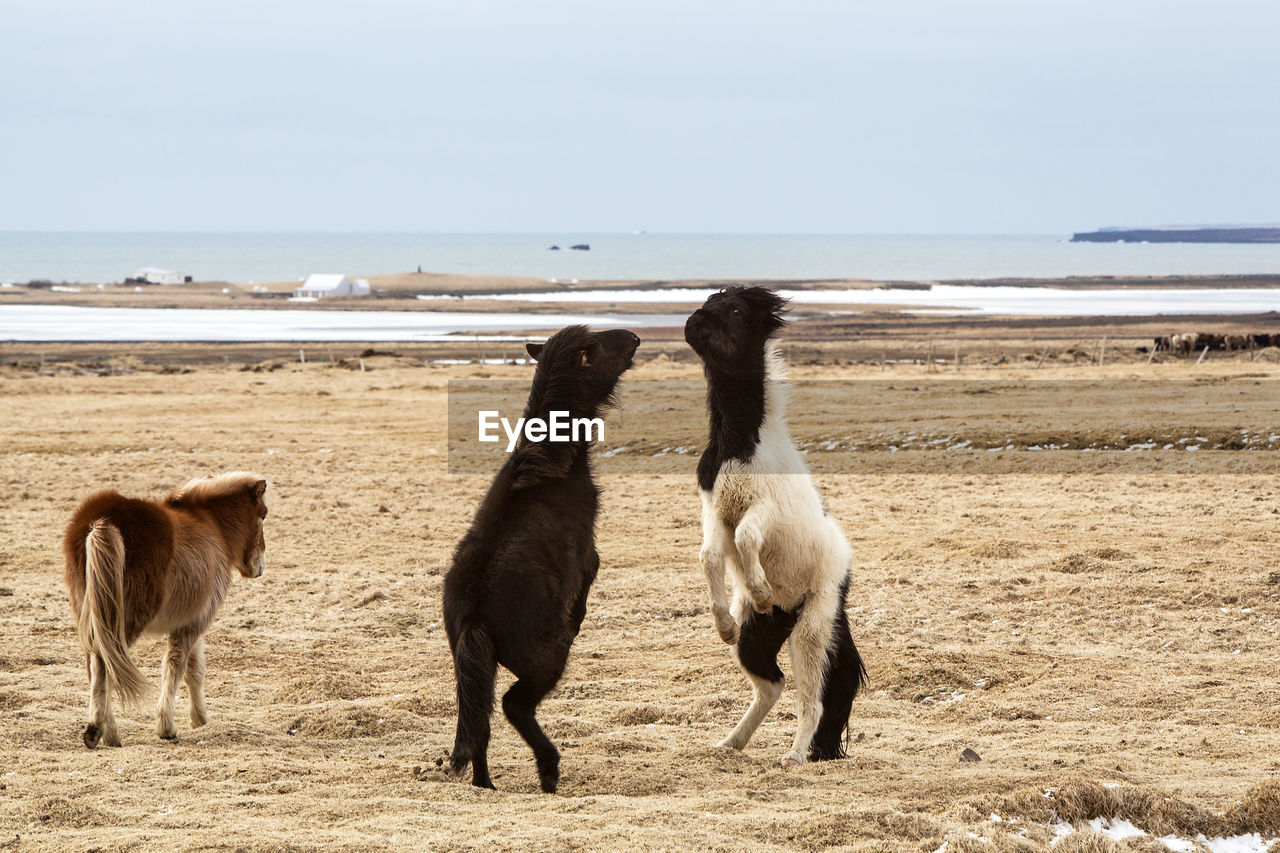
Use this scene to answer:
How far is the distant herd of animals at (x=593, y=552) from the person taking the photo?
17.1 ft

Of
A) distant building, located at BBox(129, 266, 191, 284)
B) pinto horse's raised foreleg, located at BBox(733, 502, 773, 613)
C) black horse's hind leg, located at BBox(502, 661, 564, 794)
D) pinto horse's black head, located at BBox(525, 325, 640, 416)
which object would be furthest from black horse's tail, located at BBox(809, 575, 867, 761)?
distant building, located at BBox(129, 266, 191, 284)

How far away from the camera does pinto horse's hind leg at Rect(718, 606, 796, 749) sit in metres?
5.84

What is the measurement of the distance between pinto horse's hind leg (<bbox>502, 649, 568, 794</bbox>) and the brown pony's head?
2488mm

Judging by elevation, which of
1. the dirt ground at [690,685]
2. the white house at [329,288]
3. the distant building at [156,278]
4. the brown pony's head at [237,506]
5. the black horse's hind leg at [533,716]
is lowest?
the dirt ground at [690,685]

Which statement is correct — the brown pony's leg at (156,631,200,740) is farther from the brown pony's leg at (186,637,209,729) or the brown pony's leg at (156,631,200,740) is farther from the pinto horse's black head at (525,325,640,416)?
the pinto horse's black head at (525,325,640,416)

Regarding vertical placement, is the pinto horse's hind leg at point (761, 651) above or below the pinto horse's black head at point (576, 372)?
below

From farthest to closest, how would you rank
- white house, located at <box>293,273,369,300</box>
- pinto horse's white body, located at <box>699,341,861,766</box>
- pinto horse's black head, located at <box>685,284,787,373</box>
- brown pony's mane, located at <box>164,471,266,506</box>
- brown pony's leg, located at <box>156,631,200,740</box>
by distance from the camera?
white house, located at <box>293,273,369,300</box> < brown pony's mane, located at <box>164,471,266,506</box> < brown pony's leg, located at <box>156,631,200,740</box> < pinto horse's black head, located at <box>685,284,787,373</box> < pinto horse's white body, located at <box>699,341,861,766</box>

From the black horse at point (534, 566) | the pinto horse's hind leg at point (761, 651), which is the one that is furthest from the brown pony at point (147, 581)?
the pinto horse's hind leg at point (761, 651)

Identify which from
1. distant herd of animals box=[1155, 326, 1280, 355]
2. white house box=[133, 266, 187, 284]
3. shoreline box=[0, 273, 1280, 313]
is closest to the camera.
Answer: distant herd of animals box=[1155, 326, 1280, 355]

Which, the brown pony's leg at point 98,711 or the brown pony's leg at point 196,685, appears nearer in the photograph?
the brown pony's leg at point 98,711

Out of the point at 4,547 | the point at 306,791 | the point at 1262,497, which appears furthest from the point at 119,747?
the point at 1262,497
